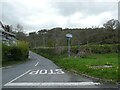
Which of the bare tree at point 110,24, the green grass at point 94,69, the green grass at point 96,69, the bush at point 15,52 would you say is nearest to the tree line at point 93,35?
the bare tree at point 110,24

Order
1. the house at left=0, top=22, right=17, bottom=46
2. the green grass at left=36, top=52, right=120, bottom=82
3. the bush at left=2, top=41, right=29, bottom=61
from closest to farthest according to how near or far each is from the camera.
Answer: the green grass at left=36, top=52, right=120, bottom=82, the bush at left=2, top=41, right=29, bottom=61, the house at left=0, top=22, right=17, bottom=46

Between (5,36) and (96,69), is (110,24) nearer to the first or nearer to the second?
(5,36)

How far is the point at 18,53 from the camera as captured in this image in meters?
58.5

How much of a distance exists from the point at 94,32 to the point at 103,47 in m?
16.8

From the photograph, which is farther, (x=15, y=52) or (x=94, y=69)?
(x=15, y=52)

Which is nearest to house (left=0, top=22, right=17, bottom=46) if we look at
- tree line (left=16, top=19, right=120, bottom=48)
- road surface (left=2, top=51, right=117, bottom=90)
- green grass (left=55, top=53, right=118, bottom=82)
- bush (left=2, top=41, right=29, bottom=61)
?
bush (left=2, top=41, right=29, bottom=61)

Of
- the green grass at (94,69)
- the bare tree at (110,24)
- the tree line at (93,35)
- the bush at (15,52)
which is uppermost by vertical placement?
the bare tree at (110,24)

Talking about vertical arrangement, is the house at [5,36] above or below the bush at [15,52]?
above

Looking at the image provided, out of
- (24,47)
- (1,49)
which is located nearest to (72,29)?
(24,47)

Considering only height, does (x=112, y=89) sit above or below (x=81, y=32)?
below

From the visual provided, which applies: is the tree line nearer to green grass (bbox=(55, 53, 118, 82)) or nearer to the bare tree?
the bare tree

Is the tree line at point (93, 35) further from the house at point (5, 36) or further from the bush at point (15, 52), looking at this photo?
the bush at point (15, 52)

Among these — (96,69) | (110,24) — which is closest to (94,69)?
(96,69)

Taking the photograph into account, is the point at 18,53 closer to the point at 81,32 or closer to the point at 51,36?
the point at 81,32
